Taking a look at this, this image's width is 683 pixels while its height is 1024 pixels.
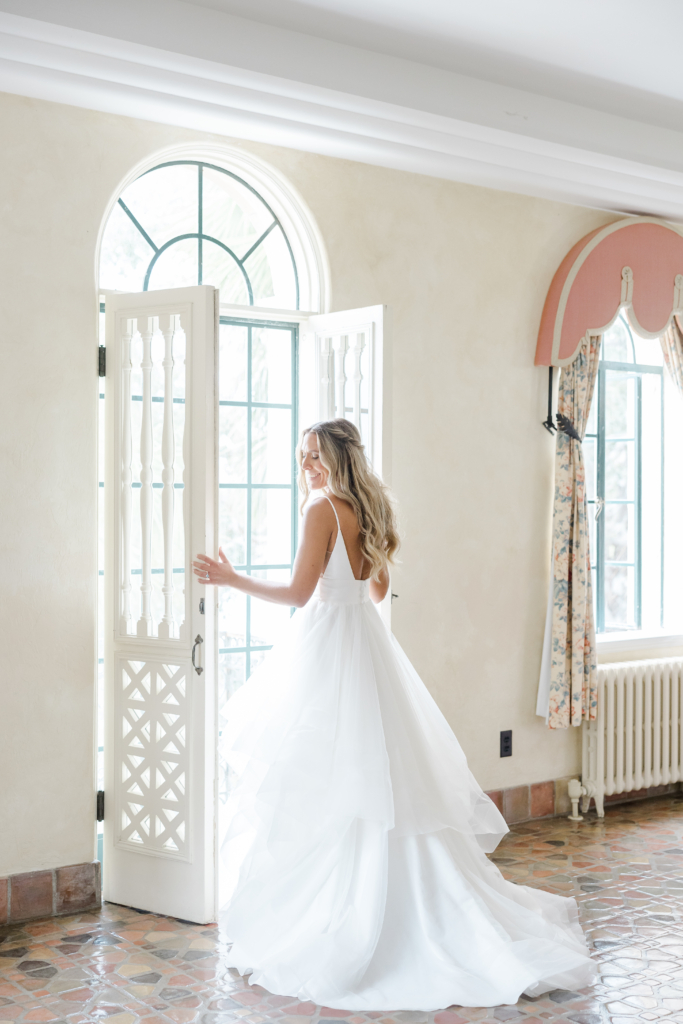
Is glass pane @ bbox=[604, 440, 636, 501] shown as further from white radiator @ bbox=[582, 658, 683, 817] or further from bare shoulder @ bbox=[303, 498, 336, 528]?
bare shoulder @ bbox=[303, 498, 336, 528]

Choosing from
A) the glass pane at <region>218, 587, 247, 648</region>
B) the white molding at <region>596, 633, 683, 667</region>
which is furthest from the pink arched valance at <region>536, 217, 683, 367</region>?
the glass pane at <region>218, 587, 247, 648</region>

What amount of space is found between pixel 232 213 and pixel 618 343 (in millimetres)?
2379

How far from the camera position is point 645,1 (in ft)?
10.8

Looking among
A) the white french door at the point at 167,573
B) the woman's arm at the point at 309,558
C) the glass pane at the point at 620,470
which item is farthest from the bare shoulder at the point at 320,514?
the glass pane at the point at 620,470

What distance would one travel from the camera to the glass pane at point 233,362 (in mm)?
4141

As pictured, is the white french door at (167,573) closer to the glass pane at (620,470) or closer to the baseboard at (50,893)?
the baseboard at (50,893)

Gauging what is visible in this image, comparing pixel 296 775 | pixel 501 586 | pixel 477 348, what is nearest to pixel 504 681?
pixel 501 586

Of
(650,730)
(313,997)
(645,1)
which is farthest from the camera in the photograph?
(650,730)

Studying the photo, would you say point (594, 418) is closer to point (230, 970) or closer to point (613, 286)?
point (613, 286)

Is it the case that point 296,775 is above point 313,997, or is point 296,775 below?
above

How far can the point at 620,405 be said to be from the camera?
17.9 feet

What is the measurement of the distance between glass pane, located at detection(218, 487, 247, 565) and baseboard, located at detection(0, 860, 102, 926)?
4.34ft

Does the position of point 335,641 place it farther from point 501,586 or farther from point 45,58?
point 45,58

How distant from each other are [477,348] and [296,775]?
7.82ft
